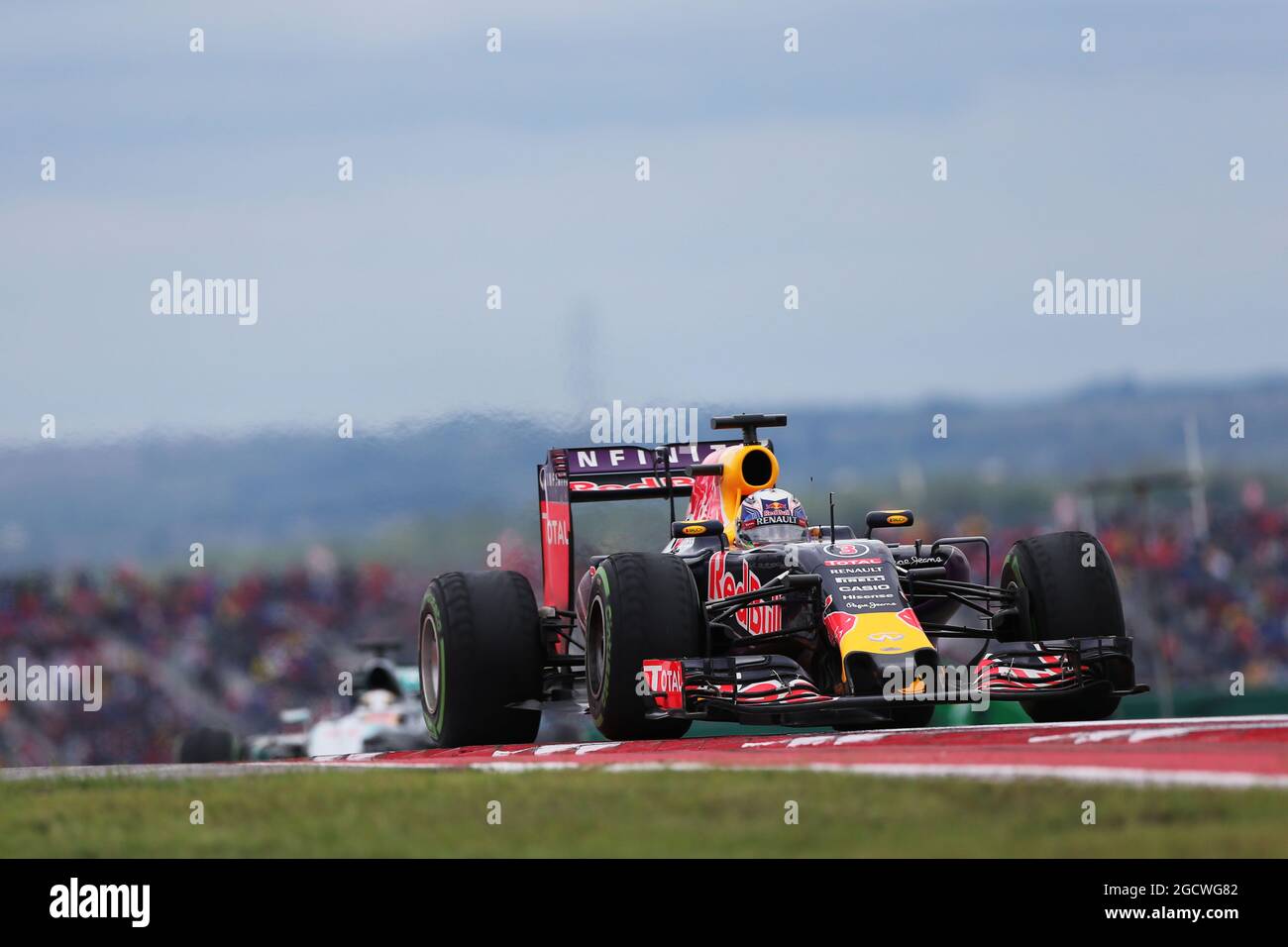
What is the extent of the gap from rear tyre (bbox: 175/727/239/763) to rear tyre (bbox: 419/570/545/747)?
5.20 meters

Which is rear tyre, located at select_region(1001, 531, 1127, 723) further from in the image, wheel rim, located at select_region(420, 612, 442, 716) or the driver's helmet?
wheel rim, located at select_region(420, 612, 442, 716)

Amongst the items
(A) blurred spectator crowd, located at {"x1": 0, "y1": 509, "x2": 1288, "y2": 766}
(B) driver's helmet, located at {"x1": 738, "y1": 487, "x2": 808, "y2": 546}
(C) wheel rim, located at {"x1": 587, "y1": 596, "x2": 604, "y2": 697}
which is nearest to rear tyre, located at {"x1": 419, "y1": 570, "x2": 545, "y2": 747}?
(C) wheel rim, located at {"x1": 587, "y1": 596, "x2": 604, "y2": 697}

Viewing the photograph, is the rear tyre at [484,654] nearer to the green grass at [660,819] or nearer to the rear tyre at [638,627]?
the rear tyre at [638,627]

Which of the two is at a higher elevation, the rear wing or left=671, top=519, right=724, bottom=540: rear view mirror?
the rear wing

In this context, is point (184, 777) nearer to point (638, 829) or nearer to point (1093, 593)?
point (638, 829)

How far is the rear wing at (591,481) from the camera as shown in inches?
639

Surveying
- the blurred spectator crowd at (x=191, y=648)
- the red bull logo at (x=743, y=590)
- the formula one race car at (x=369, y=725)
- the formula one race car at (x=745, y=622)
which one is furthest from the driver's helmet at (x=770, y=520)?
the blurred spectator crowd at (x=191, y=648)

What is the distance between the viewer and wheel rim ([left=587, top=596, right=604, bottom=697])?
13.7m

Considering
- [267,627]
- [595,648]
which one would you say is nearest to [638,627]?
[595,648]

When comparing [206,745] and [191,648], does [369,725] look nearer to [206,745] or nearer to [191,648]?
[206,745]

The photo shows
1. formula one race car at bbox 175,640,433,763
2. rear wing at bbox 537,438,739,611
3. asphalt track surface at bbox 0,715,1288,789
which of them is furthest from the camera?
formula one race car at bbox 175,640,433,763

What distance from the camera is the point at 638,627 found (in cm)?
1318

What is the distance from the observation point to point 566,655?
15555 millimetres
